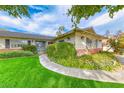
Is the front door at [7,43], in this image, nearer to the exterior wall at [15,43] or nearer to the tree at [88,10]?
the exterior wall at [15,43]

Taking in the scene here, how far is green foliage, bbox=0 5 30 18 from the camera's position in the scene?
21.0 ft

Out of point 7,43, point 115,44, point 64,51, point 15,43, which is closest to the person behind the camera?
point 64,51

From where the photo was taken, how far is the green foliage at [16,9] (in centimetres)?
639

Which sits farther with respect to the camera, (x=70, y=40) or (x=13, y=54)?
(x=13, y=54)

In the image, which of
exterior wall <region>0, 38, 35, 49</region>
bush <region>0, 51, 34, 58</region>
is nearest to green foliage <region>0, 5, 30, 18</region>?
bush <region>0, 51, 34, 58</region>

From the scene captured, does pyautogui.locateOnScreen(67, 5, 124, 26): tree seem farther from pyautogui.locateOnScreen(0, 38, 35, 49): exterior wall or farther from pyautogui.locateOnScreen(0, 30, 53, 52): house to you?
pyautogui.locateOnScreen(0, 38, 35, 49): exterior wall

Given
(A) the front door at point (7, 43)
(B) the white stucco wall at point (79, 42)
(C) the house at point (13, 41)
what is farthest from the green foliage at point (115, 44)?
(A) the front door at point (7, 43)

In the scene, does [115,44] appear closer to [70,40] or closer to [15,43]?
[70,40]

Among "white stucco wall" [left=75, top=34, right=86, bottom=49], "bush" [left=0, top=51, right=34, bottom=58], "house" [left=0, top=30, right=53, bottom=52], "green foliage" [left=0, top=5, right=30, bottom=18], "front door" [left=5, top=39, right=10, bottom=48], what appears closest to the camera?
"green foliage" [left=0, top=5, right=30, bottom=18]

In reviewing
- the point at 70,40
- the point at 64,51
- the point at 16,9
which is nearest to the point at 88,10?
the point at 64,51

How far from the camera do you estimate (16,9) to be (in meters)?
6.56
